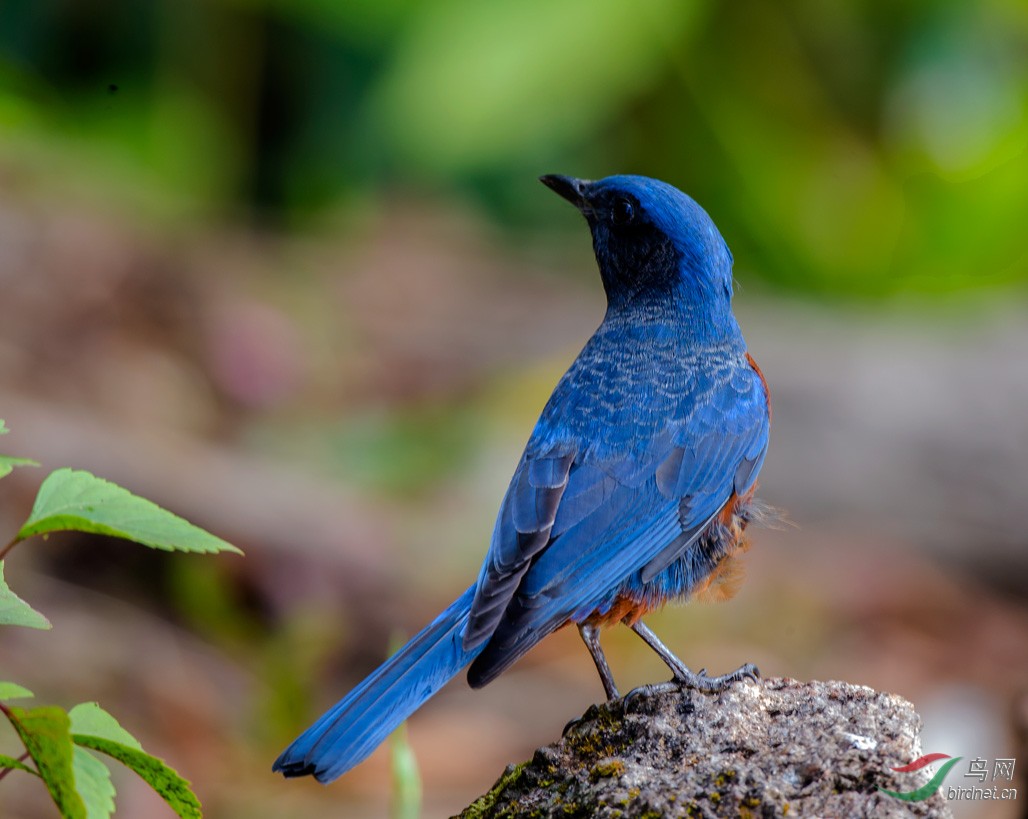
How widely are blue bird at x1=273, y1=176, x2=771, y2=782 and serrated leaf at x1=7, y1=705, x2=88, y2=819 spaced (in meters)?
1.05

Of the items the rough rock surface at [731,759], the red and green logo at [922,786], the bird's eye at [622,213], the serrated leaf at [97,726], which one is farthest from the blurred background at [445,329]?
the serrated leaf at [97,726]

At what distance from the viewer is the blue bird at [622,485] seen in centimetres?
311

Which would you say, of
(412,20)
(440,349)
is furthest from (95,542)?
(412,20)

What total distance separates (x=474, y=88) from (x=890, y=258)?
9.93 feet

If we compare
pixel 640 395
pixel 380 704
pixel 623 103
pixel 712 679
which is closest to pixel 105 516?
pixel 380 704

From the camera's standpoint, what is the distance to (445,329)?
9.89 metres

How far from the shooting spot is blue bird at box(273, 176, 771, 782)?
3.11 m

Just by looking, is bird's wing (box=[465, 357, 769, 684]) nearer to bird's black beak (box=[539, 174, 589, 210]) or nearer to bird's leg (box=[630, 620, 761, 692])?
bird's leg (box=[630, 620, 761, 692])

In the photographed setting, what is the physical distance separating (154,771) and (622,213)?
8.47 ft

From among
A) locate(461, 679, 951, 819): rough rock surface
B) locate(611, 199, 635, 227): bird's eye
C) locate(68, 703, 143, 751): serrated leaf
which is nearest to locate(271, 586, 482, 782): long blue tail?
locate(461, 679, 951, 819): rough rock surface

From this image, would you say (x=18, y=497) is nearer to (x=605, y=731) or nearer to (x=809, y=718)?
(x=605, y=731)

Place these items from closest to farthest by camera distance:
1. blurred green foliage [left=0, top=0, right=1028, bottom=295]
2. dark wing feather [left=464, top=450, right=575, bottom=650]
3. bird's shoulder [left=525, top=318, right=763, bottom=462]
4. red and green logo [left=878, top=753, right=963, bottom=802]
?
red and green logo [left=878, top=753, right=963, bottom=802] → dark wing feather [left=464, top=450, right=575, bottom=650] → bird's shoulder [left=525, top=318, right=763, bottom=462] → blurred green foliage [left=0, top=0, right=1028, bottom=295]

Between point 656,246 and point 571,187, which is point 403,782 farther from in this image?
point 571,187

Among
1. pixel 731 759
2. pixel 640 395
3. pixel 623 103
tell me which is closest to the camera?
pixel 731 759
